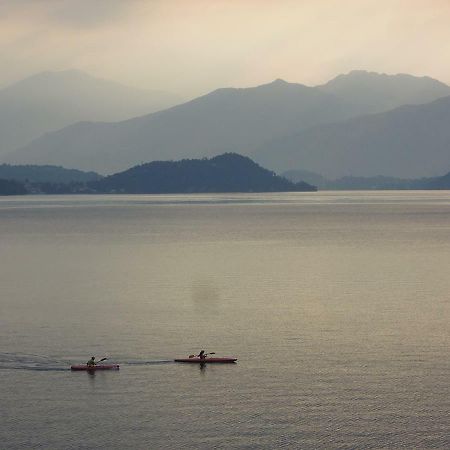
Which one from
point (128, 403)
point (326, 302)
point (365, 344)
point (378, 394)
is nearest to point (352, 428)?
point (378, 394)

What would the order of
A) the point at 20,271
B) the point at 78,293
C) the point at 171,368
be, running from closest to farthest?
the point at 171,368 → the point at 78,293 → the point at 20,271

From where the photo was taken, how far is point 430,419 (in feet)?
196

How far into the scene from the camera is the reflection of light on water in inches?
4021

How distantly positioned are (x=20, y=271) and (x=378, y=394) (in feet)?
287

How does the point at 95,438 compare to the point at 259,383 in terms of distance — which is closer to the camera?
the point at 95,438

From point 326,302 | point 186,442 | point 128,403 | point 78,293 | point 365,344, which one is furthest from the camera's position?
point 78,293

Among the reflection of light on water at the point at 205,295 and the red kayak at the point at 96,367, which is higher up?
the reflection of light on water at the point at 205,295

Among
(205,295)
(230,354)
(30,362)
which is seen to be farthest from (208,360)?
(205,295)

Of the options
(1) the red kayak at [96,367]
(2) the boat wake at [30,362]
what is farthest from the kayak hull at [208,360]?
(2) the boat wake at [30,362]

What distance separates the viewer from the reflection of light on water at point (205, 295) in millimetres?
102125

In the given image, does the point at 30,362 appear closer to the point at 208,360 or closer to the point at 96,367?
the point at 96,367

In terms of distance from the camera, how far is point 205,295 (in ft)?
363

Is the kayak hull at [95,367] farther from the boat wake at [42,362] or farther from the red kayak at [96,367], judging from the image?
the boat wake at [42,362]

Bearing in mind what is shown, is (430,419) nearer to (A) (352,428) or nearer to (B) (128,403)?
(A) (352,428)
